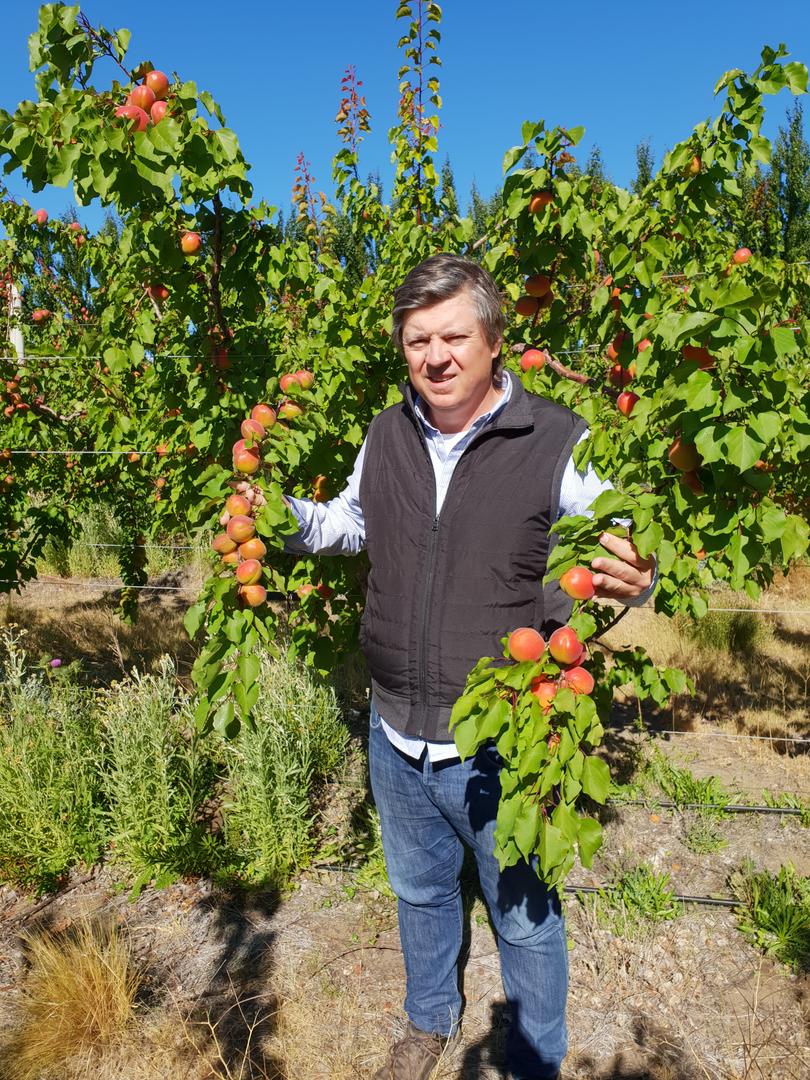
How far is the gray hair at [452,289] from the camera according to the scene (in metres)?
1.61

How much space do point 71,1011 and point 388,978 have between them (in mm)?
995

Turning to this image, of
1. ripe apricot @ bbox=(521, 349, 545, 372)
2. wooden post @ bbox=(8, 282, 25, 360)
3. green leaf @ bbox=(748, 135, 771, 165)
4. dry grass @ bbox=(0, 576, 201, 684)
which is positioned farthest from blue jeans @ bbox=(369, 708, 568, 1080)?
wooden post @ bbox=(8, 282, 25, 360)

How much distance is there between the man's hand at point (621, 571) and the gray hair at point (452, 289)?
1.93ft

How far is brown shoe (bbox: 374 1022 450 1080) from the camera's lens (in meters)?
2.04

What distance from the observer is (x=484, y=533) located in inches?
64.4

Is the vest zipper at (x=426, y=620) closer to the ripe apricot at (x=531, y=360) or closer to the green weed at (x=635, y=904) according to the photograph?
the ripe apricot at (x=531, y=360)

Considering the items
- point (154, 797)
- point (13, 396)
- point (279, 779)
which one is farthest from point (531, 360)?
point (13, 396)

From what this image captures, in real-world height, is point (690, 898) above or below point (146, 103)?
below

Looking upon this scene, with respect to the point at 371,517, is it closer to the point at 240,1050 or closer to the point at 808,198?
the point at 240,1050

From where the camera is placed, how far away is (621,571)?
1338 mm

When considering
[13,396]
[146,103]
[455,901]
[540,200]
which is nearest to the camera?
[146,103]

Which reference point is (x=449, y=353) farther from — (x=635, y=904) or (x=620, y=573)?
(x=635, y=904)

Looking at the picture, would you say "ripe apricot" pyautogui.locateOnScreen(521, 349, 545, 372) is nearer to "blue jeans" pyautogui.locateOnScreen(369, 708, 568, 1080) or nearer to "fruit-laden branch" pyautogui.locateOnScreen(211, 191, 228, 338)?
"fruit-laden branch" pyautogui.locateOnScreen(211, 191, 228, 338)

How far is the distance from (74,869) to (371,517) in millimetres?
2306
